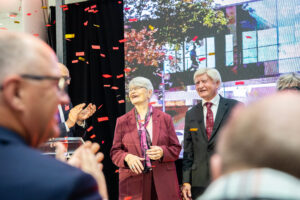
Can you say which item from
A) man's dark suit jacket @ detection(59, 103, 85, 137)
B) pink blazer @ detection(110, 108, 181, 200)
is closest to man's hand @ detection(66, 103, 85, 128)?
man's dark suit jacket @ detection(59, 103, 85, 137)

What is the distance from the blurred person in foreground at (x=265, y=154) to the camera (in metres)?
0.76

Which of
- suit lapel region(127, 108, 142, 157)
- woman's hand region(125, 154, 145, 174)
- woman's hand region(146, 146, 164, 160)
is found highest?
suit lapel region(127, 108, 142, 157)

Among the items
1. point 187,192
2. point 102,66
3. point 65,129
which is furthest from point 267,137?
point 102,66

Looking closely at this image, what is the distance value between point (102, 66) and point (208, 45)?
6.07ft

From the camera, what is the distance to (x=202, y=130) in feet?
13.4

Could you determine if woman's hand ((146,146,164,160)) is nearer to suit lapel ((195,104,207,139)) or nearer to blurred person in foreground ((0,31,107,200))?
suit lapel ((195,104,207,139))

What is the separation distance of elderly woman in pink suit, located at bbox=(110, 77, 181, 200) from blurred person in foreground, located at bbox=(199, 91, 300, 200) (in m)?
3.25

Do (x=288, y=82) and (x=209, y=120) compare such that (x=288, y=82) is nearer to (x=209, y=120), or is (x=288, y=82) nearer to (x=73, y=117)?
(x=209, y=120)

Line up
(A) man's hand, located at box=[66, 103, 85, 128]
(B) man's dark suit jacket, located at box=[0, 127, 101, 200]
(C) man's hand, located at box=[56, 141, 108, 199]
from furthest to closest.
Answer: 1. (A) man's hand, located at box=[66, 103, 85, 128]
2. (C) man's hand, located at box=[56, 141, 108, 199]
3. (B) man's dark suit jacket, located at box=[0, 127, 101, 200]

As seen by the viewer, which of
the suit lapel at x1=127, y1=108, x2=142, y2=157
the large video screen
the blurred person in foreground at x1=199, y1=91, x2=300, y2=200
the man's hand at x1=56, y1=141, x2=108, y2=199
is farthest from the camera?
the large video screen

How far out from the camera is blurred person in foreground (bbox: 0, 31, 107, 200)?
946 mm

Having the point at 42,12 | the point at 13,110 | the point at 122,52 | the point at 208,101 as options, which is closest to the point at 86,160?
the point at 13,110

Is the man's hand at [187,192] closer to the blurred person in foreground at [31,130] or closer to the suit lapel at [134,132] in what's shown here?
the suit lapel at [134,132]

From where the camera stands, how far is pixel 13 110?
1.08 meters
